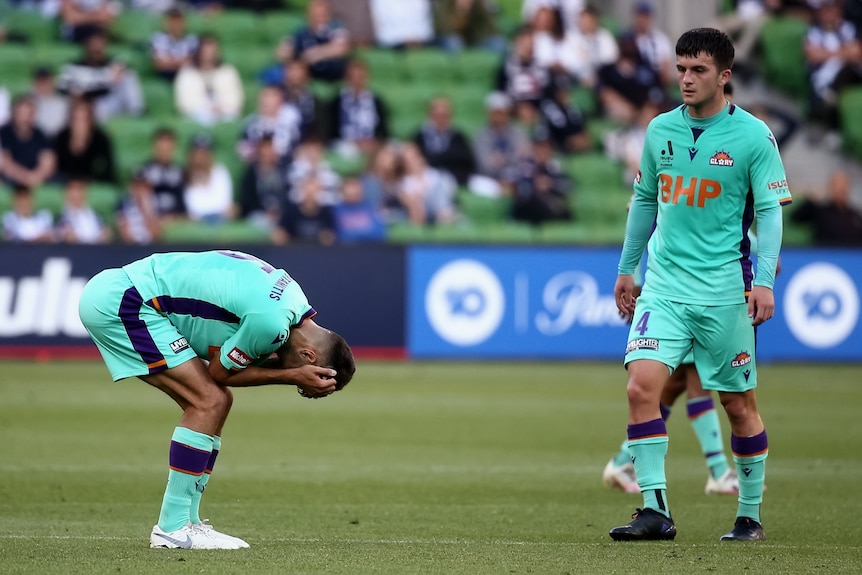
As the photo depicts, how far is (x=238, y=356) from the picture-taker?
643 centimetres

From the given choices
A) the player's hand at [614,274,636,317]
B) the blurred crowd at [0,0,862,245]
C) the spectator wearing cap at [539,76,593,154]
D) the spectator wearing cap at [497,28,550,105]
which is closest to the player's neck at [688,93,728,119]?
the player's hand at [614,274,636,317]

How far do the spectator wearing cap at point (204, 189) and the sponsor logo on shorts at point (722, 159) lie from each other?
1339 centimetres

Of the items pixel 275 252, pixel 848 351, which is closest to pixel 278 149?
pixel 275 252

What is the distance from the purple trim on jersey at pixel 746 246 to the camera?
7.20m

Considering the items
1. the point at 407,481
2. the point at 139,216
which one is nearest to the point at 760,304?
the point at 407,481

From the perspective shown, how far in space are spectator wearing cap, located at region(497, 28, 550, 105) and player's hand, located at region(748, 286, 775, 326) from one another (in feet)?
52.1

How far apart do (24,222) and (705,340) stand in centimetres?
1356

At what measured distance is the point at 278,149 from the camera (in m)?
20.7

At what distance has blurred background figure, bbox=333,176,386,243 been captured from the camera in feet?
65.4

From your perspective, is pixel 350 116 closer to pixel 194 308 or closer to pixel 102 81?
pixel 102 81

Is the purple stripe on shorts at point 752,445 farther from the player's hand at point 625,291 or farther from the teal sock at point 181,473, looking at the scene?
the teal sock at point 181,473

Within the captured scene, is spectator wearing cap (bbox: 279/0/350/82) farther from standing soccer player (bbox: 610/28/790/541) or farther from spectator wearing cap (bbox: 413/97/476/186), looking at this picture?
standing soccer player (bbox: 610/28/790/541)

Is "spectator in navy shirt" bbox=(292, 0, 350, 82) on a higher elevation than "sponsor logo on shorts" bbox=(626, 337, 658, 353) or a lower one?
higher

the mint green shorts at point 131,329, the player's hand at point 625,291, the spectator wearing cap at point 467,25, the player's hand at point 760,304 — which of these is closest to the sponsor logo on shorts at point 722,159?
the player's hand at point 760,304
